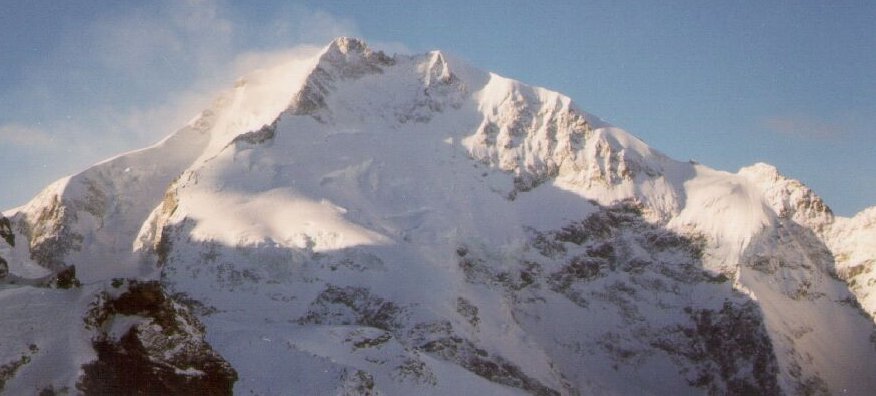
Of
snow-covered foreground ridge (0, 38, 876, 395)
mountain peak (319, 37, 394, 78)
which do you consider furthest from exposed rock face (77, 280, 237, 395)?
mountain peak (319, 37, 394, 78)

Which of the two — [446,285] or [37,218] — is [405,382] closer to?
[446,285]

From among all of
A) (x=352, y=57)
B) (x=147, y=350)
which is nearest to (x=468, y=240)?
(x=352, y=57)

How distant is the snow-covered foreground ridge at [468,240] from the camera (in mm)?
108688

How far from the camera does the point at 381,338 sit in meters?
78.0

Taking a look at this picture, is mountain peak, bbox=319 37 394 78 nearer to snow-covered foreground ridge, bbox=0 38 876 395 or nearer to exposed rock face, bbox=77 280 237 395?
snow-covered foreground ridge, bbox=0 38 876 395

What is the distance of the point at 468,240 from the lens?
426ft

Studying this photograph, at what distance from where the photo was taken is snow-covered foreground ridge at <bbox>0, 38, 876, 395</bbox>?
108688 mm

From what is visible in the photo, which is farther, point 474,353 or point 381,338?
point 474,353

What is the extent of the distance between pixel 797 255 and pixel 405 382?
9310 cm

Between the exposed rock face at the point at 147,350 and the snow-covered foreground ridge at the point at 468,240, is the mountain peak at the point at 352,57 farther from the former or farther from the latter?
the exposed rock face at the point at 147,350

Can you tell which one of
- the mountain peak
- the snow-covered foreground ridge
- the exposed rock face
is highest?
the mountain peak

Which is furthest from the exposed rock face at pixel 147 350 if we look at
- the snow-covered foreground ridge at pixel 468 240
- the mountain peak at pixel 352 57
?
the mountain peak at pixel 352 57

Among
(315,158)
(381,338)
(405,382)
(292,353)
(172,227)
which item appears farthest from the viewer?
(315,158)

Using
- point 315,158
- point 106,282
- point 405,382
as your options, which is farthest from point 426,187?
point 106,282
